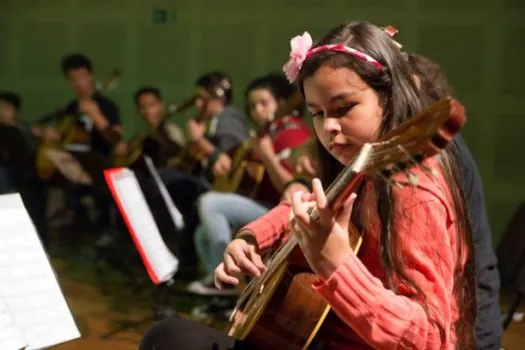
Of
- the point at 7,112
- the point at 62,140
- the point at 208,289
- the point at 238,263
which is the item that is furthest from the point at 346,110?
the point at 7,112

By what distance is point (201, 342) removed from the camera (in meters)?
1.43

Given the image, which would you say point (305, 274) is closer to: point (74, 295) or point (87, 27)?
point (74, 295)

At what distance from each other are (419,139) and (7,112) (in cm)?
462

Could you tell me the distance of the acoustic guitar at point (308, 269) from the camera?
0.99 meters

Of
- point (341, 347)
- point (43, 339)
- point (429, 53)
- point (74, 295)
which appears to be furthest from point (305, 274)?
point (429, 53)

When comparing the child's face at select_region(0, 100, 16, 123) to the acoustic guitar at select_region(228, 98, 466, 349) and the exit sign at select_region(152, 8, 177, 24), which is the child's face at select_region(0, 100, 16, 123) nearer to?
the exit sign at select_region(152, 8, 177, 24)

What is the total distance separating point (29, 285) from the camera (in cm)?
148

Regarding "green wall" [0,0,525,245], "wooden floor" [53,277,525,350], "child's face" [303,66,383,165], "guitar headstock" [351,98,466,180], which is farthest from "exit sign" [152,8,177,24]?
"guitar headstock" [351,98,466,180]

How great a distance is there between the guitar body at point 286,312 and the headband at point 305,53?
337 mm

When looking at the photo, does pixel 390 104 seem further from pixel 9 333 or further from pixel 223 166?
pixel 223 166

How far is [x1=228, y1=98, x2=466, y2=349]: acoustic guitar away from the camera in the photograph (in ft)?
3.26

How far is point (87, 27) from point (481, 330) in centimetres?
452

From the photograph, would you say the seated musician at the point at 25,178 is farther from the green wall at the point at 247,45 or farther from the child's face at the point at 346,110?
the child's face at the point at 346,110

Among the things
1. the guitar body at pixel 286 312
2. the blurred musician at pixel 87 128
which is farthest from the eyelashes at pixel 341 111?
the blurred musician at pixel 87 128
